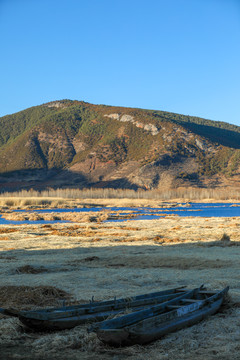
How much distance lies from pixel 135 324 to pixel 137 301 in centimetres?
175

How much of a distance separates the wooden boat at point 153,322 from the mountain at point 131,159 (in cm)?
13669

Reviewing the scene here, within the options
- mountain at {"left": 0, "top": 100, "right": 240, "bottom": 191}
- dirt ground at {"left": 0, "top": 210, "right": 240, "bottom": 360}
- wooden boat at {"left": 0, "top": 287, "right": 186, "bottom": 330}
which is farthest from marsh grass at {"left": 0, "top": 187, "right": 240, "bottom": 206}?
wooden boat at {"left": 0, "top": 287, "right": 186, "bottom": 330}

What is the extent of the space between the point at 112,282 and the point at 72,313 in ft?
16.8

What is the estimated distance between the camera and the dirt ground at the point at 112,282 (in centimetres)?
692

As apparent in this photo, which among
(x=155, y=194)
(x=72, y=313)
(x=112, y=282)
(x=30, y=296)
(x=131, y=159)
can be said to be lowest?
(x=112, y=282)

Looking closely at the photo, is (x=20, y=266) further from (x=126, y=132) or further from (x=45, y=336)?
(x=126, y=132)

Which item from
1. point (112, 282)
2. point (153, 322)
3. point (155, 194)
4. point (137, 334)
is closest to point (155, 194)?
point (155, 194)

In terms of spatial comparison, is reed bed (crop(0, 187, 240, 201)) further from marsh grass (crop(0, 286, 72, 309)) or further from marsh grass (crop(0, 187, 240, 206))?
marsh grass (crop(0, 286, 72, 309))

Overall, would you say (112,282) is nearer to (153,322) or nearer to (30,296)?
(30,296)

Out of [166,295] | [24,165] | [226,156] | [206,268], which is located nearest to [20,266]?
[206,268]

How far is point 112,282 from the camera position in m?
13.0

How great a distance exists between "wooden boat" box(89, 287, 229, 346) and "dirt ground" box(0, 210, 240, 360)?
15cm

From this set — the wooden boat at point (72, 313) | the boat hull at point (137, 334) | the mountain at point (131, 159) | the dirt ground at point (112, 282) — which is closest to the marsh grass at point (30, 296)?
the dirt ground at point (112, 282)

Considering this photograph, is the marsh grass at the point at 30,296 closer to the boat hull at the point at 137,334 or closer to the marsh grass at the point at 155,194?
the boat hull at the point at 137,334
